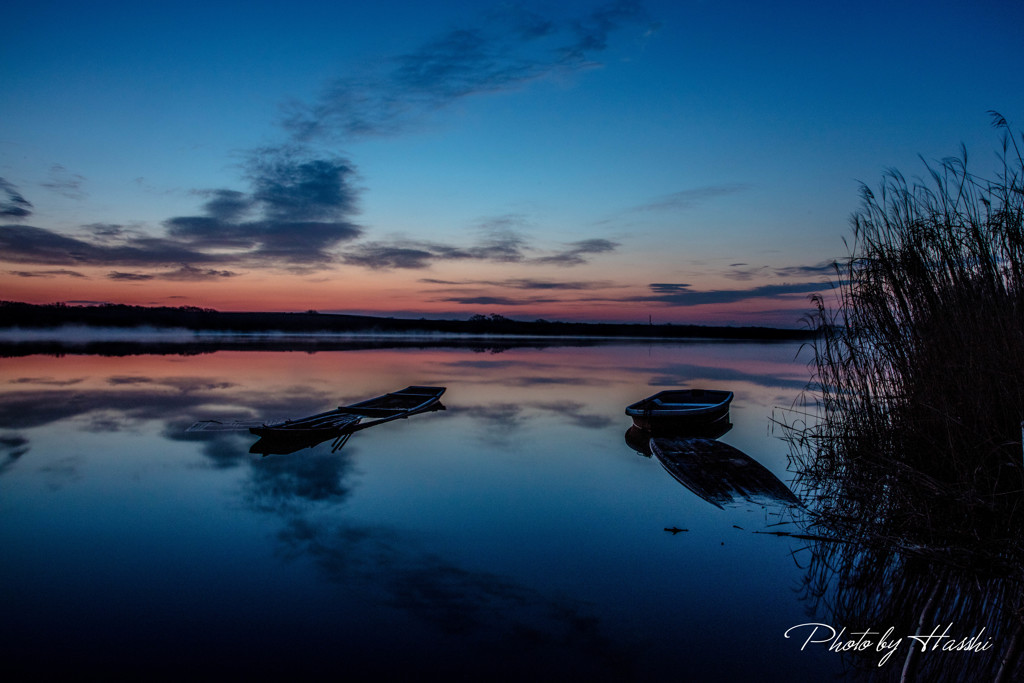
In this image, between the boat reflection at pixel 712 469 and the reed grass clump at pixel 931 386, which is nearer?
the reed grass clump at pixel 931 386

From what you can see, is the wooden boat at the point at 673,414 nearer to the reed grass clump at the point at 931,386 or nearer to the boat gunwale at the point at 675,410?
the boat gunwale at the point at 675,410

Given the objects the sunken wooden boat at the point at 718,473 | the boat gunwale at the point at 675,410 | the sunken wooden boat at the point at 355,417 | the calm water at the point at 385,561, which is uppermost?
the boat gunwale at the point at 675,410

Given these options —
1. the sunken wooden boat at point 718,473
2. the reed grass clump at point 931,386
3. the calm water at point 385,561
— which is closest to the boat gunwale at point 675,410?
the sunken wooden boat at point 718,473

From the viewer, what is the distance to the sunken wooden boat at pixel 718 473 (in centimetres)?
818

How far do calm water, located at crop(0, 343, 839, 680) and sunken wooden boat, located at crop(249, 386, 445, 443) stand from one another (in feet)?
1.33

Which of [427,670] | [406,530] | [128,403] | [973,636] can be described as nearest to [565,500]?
[406,530]

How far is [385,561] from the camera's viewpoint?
6199 mm

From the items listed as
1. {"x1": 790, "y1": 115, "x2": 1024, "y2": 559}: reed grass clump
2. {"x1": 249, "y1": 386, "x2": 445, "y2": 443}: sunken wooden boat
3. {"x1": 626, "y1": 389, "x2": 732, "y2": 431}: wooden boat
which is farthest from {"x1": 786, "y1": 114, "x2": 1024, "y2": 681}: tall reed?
{"x1": 249, "y1": 386, "x2": 445, "y2": 443}: sunken wooden boat

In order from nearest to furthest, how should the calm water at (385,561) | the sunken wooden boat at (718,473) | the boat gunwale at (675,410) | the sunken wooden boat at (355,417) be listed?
the calm water at (385,561) < the sunken wooden boat at (718,473) < the sunken wooden boat at (355,417) < the boat gunwale at (675,410)

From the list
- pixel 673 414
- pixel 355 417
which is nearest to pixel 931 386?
pixel 673 414

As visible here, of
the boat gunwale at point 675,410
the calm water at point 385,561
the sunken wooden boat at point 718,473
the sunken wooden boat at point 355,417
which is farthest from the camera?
the boat gunwale at point 675,410

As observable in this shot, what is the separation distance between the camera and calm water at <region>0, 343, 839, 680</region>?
4418 millimetres

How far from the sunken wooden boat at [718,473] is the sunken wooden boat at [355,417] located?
6661 mm

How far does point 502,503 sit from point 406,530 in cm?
167
